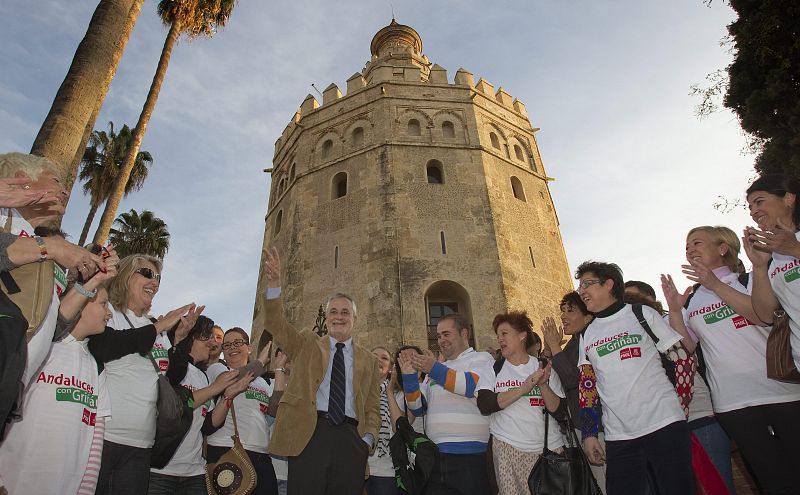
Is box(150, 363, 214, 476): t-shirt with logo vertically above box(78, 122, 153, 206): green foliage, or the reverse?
box(78, 122, 153, 206): green foliage

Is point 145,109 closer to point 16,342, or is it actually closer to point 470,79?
point 16,342

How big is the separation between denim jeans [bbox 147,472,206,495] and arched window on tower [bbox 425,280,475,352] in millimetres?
10990

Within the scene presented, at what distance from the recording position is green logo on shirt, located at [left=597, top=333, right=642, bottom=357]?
3246 millimetres

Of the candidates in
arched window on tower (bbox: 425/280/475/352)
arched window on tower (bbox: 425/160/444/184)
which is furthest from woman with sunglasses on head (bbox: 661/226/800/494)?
arched window on tower (bbox: 425/160/444/184)

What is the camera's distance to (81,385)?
2471mm

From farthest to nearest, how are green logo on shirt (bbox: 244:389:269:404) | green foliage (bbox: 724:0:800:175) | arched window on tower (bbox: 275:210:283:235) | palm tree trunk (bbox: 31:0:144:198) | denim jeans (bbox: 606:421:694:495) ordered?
arched window on tower (bbox: 275:210:283:235) < green foliage (bbox: 724:0:800:175) < palm tree trunk (bbox: 31:0:144:198) < green logo on shirt (bbox: 244:389:269:404) < denim jeans (bbox: 606:421:694:495)

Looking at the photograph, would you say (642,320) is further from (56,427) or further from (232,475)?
(56,427)

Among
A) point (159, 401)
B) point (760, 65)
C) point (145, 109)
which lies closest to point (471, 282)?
point (760, 65)

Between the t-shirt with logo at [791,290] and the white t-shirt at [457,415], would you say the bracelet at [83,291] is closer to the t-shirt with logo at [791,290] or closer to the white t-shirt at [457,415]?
the white t-shirt at [457,415]

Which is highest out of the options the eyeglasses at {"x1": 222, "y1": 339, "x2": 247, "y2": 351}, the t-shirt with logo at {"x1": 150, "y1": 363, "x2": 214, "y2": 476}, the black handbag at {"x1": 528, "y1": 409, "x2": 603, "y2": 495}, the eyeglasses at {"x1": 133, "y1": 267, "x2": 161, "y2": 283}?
the eyeglasses at {"x1": 133, "y1": 267, "x2": 161, "y2": 283}

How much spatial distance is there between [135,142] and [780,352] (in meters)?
11.4

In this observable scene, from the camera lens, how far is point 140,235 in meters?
20.0

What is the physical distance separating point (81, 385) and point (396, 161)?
1448cm

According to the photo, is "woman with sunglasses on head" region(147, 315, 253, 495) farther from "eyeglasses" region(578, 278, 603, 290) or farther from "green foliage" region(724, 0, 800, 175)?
"green foliage" region(724, 0, 800, 175)
